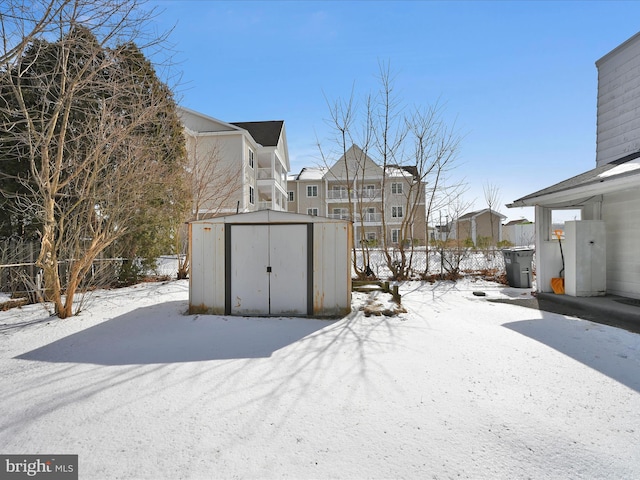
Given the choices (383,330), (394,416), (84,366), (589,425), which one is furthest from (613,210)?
(84,366)

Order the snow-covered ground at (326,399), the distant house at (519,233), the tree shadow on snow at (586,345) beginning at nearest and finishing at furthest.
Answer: the snow-covered ground at (326,399)
the tree shadow on snow at (586,345)
the distant house at (519,233)

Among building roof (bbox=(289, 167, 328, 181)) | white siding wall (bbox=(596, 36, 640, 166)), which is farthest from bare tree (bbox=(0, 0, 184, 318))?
building roof (bbox=(289, 167, 328, 181))

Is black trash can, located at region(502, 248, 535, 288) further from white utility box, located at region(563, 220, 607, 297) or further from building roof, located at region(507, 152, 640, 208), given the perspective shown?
white utility box, located at region(563, 220, 607, 297)

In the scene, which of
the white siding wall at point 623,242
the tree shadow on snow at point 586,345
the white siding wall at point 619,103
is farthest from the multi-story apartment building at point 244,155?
the white siding wall at point 619,103

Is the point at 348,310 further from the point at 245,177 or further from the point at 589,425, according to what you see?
the point at 245,177

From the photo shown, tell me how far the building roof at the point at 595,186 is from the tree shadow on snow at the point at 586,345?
262 centimetres

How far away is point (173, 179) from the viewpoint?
10.0 meters

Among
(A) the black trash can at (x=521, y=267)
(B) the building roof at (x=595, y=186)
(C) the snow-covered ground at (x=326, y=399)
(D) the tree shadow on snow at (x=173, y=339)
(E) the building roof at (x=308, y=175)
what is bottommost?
(C) the snow-covered ground at (x=326, y=399)

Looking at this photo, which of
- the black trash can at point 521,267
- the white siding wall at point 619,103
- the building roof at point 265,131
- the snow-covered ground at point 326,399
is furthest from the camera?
the building roof at point 265,131

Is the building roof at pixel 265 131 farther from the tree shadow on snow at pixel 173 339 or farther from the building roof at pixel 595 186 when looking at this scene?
the tree shadow on snow at pixel 173 339

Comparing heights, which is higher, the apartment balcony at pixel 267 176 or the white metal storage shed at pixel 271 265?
the apartment balcony at pixel 267 176

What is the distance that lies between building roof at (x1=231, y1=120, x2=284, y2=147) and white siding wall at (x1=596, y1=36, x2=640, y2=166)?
18649 millimetres

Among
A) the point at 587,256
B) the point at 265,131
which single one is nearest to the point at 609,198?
the point at 587,256

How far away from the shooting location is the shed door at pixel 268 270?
20.2 ft
